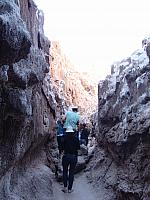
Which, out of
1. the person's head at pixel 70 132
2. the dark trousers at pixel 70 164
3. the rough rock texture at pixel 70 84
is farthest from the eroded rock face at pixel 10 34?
the rough rock texture at pixel 70 84

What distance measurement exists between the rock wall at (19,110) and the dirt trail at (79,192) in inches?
10.9

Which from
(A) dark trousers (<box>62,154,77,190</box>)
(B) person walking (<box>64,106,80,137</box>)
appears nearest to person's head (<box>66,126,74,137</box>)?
(B) person walking (<box>64,106,80,137</box>)

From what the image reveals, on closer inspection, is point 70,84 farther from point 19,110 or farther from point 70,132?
point 19,110

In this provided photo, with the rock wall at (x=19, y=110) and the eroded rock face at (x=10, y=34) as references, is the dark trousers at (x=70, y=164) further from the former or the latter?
the eroded rock face at (x=10, y=34)

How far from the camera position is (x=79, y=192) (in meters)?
11.8

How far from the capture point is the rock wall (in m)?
6.04

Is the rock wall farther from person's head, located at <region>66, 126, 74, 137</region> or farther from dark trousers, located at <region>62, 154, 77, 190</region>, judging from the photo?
person's head, located at <region>66, 126, 74, 137</region>

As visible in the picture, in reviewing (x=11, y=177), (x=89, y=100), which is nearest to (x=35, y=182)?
(x=11, y=177)

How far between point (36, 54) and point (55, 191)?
4.22 m

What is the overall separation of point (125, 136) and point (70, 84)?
66.6 ft

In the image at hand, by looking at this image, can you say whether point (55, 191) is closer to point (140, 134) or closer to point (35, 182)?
point (35, 182)

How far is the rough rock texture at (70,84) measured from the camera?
28922 millimetres

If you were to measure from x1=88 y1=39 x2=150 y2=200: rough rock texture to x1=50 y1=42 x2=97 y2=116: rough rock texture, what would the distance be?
12.4 meters

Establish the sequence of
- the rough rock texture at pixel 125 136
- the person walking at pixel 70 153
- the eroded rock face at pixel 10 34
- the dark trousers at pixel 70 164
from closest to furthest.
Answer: the eroded rock face at pixel 10 34, the rough rock texture at pixel 125 136, the person walking at pixel 70 153, the dark trousers at pixel 70 164
